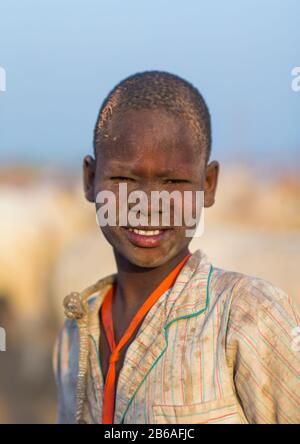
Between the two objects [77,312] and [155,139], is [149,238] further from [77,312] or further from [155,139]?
[77,312]

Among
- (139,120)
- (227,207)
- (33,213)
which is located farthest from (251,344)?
(227,207)

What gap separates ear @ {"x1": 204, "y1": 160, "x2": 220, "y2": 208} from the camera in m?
1.62

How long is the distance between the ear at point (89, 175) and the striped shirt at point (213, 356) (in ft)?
1.11

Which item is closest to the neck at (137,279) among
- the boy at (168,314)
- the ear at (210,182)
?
the boy at (168,314)

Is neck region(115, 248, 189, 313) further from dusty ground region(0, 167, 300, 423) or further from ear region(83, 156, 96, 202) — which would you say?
dusty ground region(0, 167, 300, 423)

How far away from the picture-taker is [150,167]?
1.47m

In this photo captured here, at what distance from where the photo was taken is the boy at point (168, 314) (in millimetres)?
1328

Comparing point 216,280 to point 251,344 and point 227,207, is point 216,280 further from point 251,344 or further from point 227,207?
point 227,207

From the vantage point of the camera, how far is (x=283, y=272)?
3385mm

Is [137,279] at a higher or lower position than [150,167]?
lower

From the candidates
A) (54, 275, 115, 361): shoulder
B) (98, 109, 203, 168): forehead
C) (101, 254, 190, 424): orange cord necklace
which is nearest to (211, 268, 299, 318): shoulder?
(101, 254, 190, 424): orange cord necklace

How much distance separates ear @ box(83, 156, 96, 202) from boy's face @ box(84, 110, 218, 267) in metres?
0.12

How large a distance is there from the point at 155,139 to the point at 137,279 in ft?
1.22

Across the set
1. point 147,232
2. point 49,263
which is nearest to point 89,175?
point 147,232
